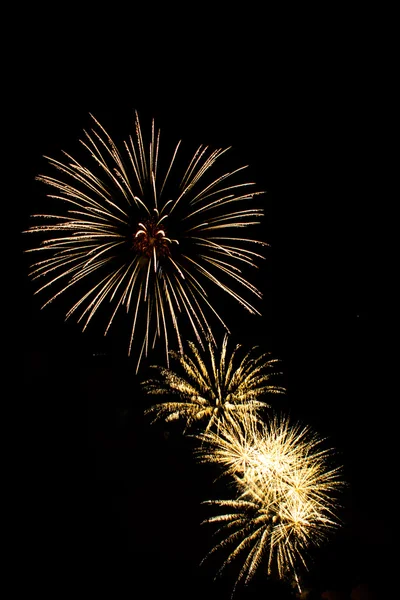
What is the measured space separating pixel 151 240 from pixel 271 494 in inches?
229

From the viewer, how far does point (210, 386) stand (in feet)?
33.1

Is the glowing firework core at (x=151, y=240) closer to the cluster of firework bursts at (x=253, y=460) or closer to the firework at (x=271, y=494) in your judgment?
the cluster of firework bursts at (x=253, y=460)

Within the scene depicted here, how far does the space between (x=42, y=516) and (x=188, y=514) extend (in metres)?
2.82

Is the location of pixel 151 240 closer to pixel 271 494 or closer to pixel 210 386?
pixel 210 386

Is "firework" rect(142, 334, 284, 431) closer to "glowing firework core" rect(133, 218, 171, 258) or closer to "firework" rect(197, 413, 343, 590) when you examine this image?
"firework" rect(197, 413, 343, 590)

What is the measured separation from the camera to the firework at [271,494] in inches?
310

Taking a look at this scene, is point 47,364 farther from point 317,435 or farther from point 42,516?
point 317,435

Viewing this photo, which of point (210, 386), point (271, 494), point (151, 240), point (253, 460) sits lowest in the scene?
point (271, 494)

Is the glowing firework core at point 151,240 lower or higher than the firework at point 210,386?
higher

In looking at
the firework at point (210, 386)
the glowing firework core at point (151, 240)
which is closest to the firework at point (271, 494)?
the firework at point (210, 386)

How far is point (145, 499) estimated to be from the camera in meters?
8.45

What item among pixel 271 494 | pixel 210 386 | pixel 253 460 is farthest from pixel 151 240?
pixel 271 494

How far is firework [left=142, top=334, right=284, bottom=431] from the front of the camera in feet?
32.1

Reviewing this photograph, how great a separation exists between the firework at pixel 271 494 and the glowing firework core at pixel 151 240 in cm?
433
